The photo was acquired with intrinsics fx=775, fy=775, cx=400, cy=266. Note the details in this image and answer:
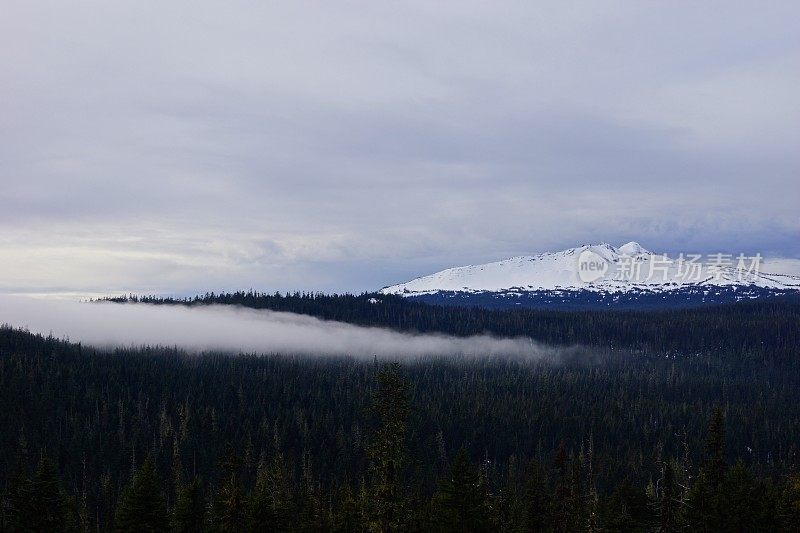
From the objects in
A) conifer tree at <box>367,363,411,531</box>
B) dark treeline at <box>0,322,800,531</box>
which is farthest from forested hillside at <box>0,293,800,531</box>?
dark treeline at <box>0,322,800,531</box>

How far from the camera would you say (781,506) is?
74125 mm

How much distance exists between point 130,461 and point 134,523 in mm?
133766

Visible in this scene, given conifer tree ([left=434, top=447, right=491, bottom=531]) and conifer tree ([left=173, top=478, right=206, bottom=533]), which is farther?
conifer tree ([left=173, top=478, right=206, bottom=533])

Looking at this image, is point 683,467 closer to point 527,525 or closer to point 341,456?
point 341,456

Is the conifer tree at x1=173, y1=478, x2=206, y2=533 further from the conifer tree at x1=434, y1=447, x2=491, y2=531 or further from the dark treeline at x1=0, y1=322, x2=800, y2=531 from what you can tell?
the conifer tree at x1=434, y1=447, x2=491, y2=531

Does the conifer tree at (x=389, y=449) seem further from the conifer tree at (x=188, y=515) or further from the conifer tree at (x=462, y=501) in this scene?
the conifer tree at (x=188, y=515)

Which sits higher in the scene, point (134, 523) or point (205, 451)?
point (134, 523)

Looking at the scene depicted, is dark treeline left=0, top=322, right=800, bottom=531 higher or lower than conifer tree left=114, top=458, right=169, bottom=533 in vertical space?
lower

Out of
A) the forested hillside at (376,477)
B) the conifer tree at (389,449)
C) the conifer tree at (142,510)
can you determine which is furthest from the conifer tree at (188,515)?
the conifer tree at (389,449)

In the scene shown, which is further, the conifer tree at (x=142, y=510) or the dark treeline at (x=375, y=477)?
the dark treeline at (x=375, y=477)

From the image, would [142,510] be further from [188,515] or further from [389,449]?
[389,449]

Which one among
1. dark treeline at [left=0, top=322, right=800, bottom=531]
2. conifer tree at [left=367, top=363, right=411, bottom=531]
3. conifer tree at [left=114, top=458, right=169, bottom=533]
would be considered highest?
conifer tree at [left=367, top=363, right=411, bottom=531]

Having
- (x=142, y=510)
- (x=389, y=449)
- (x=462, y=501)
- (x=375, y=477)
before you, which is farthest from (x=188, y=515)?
(x=389, y=449)

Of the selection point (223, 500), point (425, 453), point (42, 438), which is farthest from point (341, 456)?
point (223, 500)
